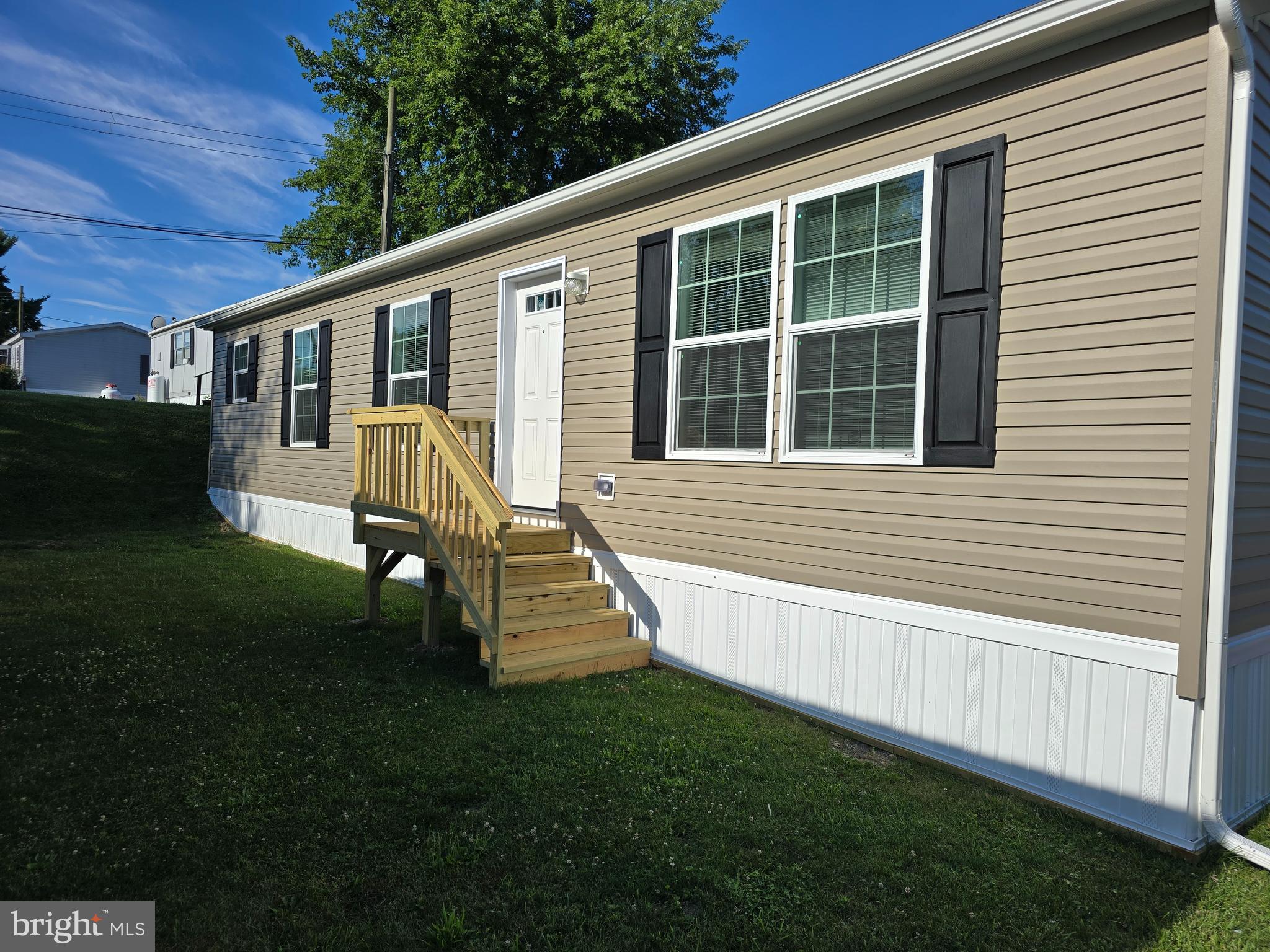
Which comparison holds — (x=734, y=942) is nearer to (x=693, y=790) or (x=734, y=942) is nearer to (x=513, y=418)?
(x=693, y=790)

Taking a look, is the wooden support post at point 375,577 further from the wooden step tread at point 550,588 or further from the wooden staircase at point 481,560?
the wooden step tread at point 550,588

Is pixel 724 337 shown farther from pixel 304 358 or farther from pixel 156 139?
pixel 156 139

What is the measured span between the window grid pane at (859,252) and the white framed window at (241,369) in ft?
31.7

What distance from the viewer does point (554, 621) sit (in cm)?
505

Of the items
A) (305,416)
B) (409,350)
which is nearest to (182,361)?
(305,416)

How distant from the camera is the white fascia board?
3312mm

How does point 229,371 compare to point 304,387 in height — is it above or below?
above

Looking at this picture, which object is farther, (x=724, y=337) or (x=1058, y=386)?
(x=724, y=337)

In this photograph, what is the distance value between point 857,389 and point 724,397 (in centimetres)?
98

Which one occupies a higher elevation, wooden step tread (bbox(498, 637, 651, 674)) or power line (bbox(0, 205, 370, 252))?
power line (bbox(0, 205, 370, 252))

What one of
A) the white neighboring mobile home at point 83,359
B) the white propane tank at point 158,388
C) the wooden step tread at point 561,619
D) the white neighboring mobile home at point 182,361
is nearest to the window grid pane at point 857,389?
the wooden step tread at point 561,619

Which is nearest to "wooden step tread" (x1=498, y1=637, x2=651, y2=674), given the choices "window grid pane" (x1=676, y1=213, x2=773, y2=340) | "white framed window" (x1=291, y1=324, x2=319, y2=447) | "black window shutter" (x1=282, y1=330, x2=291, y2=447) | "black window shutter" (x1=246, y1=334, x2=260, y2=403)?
"window grid pane" (x1=676, y1=213, x2=773, y2=340)

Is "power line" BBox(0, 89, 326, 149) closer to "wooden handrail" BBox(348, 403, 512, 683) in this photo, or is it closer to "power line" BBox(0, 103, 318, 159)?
"power line" BBox(0, 103, 318, 159)

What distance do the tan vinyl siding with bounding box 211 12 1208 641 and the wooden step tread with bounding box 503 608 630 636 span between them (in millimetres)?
893
